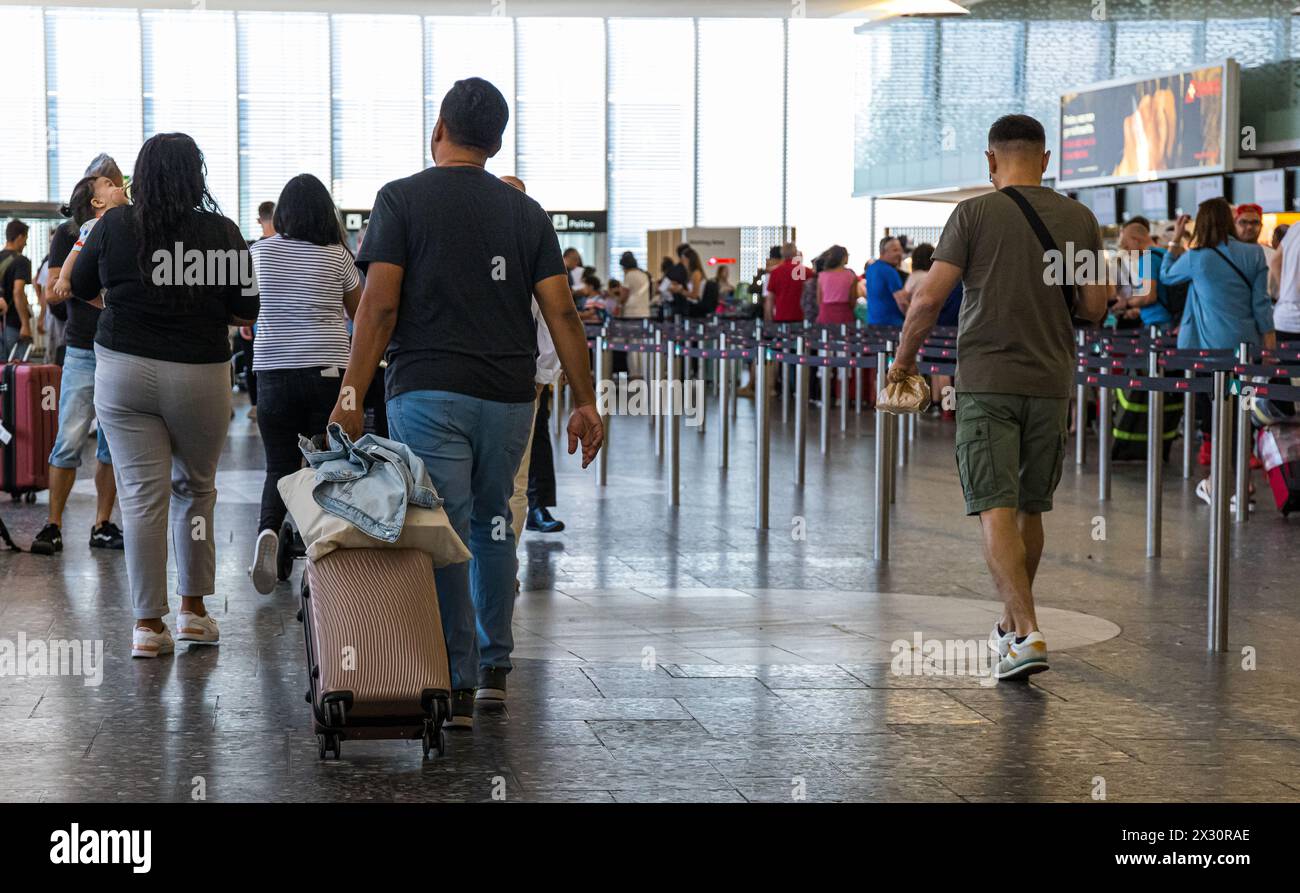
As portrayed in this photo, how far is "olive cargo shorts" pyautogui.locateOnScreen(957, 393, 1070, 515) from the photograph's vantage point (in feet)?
18.6

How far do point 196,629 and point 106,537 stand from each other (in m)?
2.66

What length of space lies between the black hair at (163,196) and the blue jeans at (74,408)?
2986 millimetres

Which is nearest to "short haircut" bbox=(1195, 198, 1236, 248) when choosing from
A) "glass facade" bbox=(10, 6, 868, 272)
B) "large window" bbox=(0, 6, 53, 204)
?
"glass facade" bbox=(10, 6, 868, 272)

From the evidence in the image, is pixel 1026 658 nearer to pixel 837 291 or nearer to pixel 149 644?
pixel 149 644

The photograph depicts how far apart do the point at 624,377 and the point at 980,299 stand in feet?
55.1

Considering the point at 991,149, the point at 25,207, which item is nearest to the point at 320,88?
the point at 25,207

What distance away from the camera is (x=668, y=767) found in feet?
14.5

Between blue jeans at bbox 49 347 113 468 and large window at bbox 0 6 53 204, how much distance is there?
2273 cm

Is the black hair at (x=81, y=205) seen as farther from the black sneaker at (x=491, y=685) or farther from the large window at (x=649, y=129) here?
the large window at (x=649, y=129)

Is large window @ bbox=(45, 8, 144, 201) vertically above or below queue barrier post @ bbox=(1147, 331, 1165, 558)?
above

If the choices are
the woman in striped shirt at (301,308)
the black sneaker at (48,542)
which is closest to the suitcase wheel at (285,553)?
the woman in striped shirt at (301,308)

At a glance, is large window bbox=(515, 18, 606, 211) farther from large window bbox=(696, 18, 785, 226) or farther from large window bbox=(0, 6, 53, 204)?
large window bbox=(0, 6, 53, 204)

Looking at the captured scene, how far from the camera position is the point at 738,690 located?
541 centimetres
